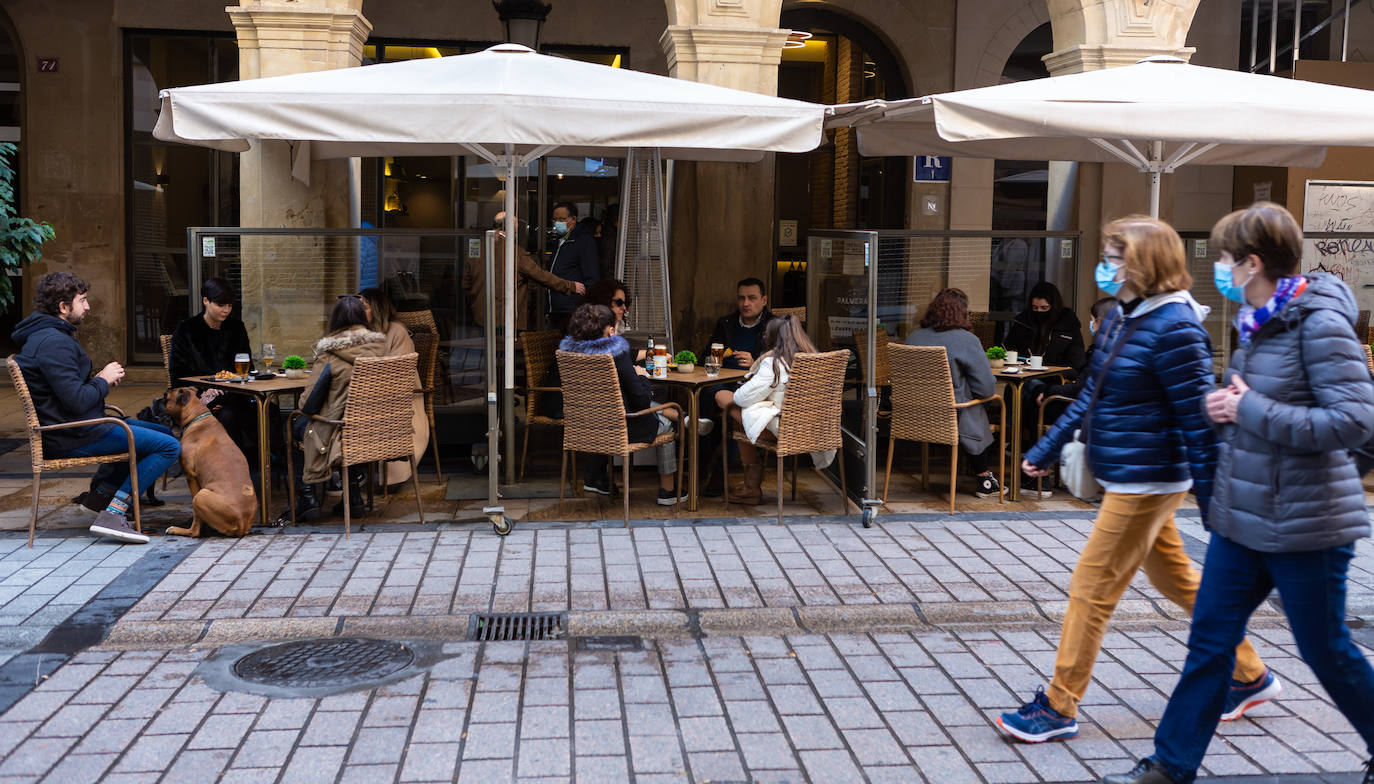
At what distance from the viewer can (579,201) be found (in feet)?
45.9

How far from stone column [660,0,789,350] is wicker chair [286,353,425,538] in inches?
154

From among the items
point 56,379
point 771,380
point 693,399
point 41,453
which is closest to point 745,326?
point 693,399

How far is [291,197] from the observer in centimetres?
966

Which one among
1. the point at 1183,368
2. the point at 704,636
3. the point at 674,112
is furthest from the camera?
the point at 674,112

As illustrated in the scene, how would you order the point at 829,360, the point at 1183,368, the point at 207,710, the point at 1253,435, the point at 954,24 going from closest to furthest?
the point at 1253,435 → the point at 1183,368 → the point at 207,710 → the point at 829,360 → the point at 954,24

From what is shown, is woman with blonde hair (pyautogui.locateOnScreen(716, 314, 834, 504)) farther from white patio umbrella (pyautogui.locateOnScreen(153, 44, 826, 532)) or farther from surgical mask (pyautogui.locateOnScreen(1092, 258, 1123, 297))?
surgical mask (pyautogui.locateOnScreen(1092, 258, 1123, 297))

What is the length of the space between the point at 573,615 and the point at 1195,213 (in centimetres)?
1137

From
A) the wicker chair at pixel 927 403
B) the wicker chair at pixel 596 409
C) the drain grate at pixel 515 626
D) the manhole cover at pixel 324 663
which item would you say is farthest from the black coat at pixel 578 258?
the manhole cover at pixel 324 663

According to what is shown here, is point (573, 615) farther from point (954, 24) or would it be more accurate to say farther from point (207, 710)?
point (954, 24)

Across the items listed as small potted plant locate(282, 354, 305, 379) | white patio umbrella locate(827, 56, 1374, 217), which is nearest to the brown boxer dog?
small potted plant locate(282, 354, 305, 379)

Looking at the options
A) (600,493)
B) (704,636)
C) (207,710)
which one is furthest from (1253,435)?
(600,493)

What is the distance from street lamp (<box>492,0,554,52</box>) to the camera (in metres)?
9.79

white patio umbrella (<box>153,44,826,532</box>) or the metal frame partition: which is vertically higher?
white patio umbrella (<box>153,44,826,532</box>)

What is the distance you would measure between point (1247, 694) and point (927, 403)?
3.70 meters
